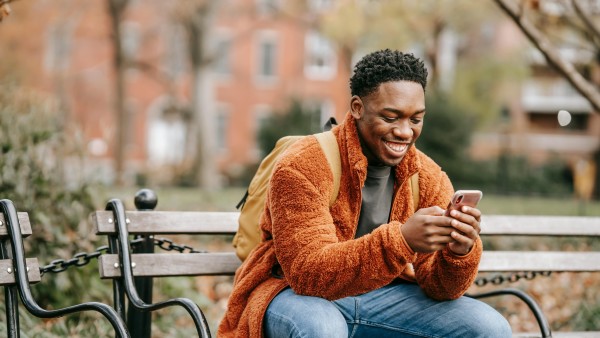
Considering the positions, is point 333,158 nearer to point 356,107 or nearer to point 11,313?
point 356,107

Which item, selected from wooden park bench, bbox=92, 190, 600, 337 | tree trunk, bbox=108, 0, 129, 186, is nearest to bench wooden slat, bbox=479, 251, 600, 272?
wooden park bench, bbox=92, 190, 600, 337

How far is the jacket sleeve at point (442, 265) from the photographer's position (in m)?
2.85

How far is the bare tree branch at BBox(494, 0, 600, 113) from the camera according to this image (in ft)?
16.4

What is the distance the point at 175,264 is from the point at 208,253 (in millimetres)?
166

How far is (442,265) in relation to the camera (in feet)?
9.50

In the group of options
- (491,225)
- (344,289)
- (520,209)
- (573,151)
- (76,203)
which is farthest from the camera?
(573,151)

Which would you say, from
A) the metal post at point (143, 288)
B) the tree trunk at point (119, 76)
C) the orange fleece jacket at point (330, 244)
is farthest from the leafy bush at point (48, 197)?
the tree trunk at point (119, 76)

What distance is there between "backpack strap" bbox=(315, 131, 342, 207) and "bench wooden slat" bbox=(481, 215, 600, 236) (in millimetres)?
1338

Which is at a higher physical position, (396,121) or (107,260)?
(396,121)

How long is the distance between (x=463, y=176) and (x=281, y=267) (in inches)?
810

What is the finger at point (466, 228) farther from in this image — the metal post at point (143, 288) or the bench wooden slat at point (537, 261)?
the metal post at point (143, 288)

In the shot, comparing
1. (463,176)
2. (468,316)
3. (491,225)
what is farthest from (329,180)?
(463,176)

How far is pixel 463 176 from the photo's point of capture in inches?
903

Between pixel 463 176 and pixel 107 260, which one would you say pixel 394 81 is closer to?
pixel 107 260
